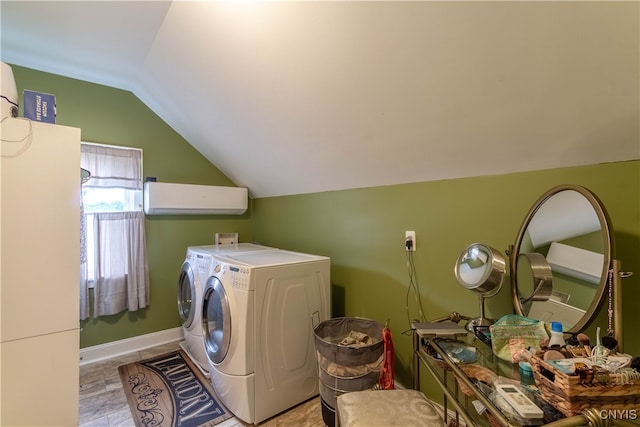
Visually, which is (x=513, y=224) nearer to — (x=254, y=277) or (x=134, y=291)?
(x=254, y=277)

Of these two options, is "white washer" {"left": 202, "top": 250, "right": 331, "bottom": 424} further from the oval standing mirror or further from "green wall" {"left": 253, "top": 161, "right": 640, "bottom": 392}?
the oval standing mirror

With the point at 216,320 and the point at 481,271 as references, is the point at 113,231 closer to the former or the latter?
the point at 216,320

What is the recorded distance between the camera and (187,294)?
2.55 meters

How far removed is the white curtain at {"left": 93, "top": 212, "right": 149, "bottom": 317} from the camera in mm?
2561

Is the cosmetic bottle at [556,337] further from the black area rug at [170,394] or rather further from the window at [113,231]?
the window at [113,231]

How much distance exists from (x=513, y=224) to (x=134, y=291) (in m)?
3.09

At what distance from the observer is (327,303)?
6.79 ft

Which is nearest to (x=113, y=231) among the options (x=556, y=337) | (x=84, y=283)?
(x=84, y=283)

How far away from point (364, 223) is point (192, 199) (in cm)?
179

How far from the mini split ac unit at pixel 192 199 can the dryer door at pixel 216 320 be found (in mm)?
1127

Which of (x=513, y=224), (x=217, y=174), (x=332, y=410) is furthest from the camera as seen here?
(x=217, y=174)

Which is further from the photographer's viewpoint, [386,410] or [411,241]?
[411,241]

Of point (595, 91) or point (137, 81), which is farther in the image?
point (137, 81)

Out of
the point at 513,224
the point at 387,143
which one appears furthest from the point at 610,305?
the point at 387,143
